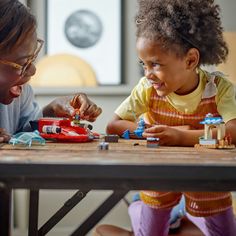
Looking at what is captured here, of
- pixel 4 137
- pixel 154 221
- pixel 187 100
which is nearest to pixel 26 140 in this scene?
pixel 4 137

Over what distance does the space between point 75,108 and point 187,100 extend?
0.98ft

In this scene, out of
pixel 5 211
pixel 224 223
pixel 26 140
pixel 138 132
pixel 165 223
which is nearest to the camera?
pixel 5 211

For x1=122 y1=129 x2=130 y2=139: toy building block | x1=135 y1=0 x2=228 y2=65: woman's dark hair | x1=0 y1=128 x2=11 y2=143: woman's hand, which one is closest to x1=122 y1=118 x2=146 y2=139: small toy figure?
x1=122 y1=129 x2=130 y2=139: toy building block

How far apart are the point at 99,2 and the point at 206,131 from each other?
2.00m

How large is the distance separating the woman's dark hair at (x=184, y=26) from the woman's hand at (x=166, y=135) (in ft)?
0.82

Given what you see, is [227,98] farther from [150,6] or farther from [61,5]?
[61,5]

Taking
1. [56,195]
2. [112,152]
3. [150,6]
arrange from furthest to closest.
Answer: [56,195] < [150,6] < [112,152]

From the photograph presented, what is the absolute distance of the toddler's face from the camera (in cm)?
130

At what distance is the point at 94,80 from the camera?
2912 mm

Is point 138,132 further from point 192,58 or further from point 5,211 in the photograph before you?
point 5,211

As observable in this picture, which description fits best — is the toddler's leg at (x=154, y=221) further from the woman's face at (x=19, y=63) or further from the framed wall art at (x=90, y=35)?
the framed wall art at (x=90, y=35)

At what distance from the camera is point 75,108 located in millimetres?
1392

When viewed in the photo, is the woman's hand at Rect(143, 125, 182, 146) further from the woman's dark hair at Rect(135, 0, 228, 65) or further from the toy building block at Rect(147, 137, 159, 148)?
the woman's dark hair at Rect(135, 0, 228, 65)

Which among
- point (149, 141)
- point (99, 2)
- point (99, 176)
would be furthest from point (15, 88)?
point (99, 2)
